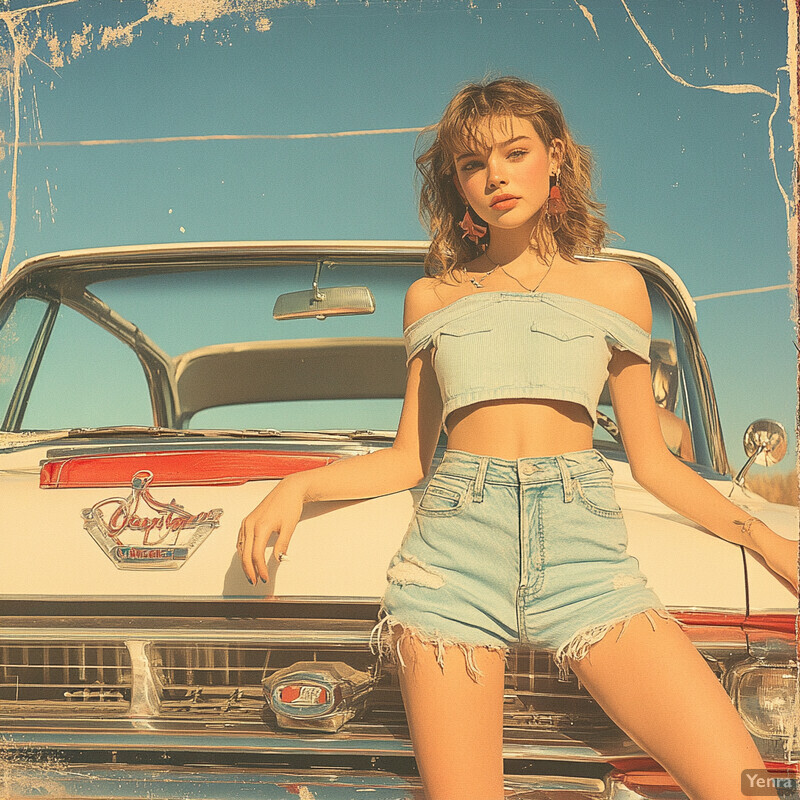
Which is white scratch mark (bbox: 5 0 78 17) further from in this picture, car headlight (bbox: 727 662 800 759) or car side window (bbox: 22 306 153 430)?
car headlight (bbox: 727 662 800 759)

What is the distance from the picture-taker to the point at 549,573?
4.78ft

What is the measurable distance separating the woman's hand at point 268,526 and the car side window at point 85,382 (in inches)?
39.4

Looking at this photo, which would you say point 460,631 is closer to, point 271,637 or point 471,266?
point 271,637

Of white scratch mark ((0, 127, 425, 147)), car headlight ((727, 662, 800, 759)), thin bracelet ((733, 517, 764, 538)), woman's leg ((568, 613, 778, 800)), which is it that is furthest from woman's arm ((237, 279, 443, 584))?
white scratch mark ((0, 127, 425, 147))

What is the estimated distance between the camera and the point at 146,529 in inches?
66.0

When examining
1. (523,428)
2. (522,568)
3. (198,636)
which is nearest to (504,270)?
(523,428)

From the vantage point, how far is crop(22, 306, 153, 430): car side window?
2.42 metres

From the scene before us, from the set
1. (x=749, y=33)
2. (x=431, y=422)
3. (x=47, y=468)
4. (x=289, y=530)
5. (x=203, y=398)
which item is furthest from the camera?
(x=203, y=398)

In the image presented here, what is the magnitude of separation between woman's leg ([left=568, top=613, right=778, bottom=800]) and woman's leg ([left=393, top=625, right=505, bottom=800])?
17cm

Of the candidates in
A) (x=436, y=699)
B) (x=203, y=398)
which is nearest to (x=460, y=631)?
(x=436, y=699)

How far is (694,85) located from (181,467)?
5.33ft

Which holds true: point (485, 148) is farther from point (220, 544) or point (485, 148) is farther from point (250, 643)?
point (250, 643)

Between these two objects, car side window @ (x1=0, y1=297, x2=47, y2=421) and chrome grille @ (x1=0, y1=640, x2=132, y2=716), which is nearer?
chrome grille @ (x1=0, y1=640, x2=132, y2=716)

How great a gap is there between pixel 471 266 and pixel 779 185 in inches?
39.6
